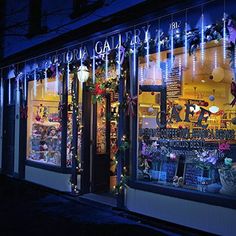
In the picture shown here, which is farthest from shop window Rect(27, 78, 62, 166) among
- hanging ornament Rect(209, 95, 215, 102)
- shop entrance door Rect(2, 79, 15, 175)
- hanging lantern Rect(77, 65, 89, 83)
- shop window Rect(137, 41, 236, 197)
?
hanging ornament Rect(209, 95, 215, 102)

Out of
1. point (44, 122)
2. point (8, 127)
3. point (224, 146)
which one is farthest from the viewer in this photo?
point (8, 127)

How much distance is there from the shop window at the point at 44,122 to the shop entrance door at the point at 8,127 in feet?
5.19

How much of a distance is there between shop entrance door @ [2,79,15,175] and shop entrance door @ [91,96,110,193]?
15.4 feet

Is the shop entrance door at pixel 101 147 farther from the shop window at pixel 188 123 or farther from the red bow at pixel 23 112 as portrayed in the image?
the red bow at pixel 23 112

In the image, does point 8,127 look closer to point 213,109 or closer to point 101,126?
point 101,126

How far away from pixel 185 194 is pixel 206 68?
7.51 feet

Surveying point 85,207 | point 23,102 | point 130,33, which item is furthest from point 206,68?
point 23,102

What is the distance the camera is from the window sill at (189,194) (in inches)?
260

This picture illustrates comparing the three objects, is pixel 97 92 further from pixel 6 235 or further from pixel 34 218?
pixel 6 235

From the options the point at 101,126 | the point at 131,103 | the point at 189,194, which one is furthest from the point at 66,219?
the point at 101,126

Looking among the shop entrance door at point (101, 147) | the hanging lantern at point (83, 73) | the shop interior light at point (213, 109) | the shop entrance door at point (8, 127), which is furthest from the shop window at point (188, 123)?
the shop entrance door at point (8, 127)

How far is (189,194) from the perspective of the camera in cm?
723

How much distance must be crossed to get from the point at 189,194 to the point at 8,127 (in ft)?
29.7

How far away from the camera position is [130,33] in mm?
8586
